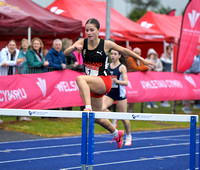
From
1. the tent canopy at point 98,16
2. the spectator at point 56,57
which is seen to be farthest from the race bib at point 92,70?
the tent canopy at point 98,16

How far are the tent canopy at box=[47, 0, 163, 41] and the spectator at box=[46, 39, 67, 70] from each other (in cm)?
512

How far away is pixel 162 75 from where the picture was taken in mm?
13859

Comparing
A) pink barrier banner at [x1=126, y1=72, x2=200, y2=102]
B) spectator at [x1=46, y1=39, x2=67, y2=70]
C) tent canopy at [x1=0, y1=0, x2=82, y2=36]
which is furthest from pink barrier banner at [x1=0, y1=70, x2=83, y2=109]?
tent canopy at [x1=0, y1=0, x2=82, y2=36]

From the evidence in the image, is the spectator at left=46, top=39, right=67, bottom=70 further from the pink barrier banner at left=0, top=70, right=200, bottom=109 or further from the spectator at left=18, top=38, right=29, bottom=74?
the spectator at left=18, top=38, right=29, bottom=74

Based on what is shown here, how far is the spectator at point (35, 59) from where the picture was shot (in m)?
10.8

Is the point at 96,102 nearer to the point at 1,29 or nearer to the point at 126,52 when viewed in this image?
the point at 126,52

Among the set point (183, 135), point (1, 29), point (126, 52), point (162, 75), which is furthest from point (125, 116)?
point (1, 29)

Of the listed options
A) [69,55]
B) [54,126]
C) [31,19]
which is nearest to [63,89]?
[54,126]

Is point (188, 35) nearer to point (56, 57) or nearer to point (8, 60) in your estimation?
point (56, 57)

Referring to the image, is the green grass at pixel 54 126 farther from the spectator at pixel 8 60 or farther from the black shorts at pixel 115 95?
the black shorts at pixel 115 95

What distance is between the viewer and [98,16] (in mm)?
17578

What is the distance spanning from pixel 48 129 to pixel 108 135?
4.82 ft

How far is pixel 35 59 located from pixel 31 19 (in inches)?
90.7

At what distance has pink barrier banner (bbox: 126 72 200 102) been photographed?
1286 cm
